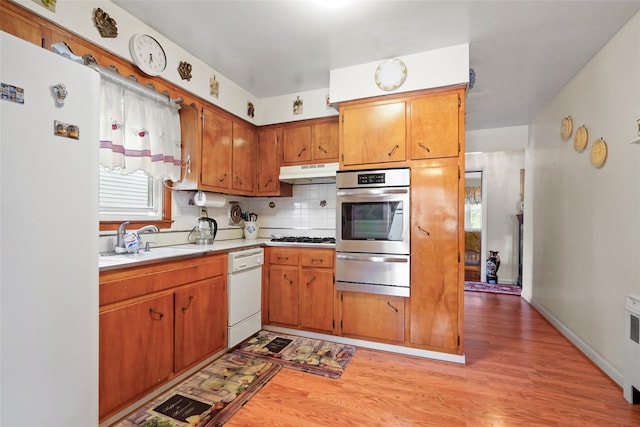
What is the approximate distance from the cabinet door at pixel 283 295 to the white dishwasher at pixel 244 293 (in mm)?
125

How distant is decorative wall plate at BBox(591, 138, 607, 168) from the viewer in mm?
2207

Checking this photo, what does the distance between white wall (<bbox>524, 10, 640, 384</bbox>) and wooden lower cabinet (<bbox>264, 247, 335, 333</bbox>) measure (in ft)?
7.01

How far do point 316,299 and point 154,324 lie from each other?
140 centimetres

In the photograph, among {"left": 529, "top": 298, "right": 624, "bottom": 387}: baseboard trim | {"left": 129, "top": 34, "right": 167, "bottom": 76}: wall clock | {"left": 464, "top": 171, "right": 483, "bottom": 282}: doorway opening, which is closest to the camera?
{"left": 129, "top": 34, "right": 167, "bottom": 76}: wall clock

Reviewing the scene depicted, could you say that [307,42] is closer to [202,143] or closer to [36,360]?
[202,143]

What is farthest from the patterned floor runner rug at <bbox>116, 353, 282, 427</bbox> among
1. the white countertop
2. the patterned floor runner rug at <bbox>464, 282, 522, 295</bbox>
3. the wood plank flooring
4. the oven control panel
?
the patterned floor runner rug at <bbox>464, 282, 522, 295</bbox>

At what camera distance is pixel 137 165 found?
2193mm

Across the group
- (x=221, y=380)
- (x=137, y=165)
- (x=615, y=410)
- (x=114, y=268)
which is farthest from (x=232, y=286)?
(x=615, y=410)

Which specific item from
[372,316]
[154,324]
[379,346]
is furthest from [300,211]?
[154,324]

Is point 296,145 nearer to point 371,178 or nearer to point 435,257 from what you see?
point 371,178

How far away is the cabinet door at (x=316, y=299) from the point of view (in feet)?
8.89

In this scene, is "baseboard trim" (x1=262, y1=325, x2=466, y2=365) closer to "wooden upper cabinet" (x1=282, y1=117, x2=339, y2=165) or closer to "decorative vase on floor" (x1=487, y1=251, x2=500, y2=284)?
"wooden upper cabinet" (x1=282, y1=117, x2=339, y2=165)

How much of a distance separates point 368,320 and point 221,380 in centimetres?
128

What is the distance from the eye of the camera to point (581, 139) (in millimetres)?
2549
